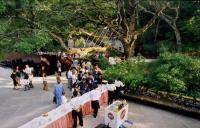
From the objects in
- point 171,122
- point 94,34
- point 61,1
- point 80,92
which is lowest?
point 171,122

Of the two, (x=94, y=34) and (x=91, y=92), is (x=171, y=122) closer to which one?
(x=91, y=92)

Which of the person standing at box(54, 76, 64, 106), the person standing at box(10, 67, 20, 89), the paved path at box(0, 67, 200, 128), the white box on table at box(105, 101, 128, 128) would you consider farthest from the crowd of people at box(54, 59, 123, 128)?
the person standing at box(10, 67, 20, 89)

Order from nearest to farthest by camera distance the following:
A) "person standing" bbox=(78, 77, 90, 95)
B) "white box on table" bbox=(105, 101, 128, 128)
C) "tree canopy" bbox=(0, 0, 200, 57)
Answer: "white box on table" bbox=(105, 101, 128, 128) → "person standing" bbox=(78, 77, 90, 95) → "tree canopy" bbox=(0, 0, 200, 57)

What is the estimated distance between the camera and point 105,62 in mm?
23047

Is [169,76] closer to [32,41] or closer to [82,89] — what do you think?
[82,89]

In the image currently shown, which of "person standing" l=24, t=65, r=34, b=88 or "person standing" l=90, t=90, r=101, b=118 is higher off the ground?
"person standing" l=24, t=65, r=34, b=88

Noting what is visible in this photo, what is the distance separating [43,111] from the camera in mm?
15820

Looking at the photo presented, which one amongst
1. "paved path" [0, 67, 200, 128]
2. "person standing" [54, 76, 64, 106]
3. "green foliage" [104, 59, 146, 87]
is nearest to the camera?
"paved path" [0, 67, 200, 128]

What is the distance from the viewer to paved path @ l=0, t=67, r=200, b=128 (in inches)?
587

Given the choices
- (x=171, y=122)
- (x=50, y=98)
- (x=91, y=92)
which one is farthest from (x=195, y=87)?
(x=50, y=98)

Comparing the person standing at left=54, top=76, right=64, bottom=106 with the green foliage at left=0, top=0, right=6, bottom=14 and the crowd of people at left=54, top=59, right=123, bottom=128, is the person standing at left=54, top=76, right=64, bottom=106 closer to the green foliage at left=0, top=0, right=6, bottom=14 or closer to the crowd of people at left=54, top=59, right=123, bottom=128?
the crowd of people at left=54, top=59, right=123, bottom=128

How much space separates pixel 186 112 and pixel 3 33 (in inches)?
557

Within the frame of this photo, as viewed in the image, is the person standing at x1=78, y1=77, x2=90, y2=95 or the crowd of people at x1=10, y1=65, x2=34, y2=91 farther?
the crowd of people at x1=10, y1=65, x2=34, y2=91

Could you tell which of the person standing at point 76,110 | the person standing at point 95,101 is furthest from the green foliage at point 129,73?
the person standing at point 76,110
